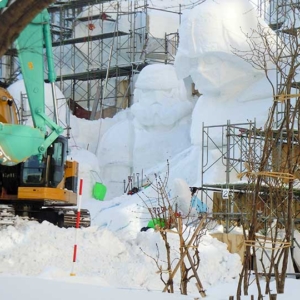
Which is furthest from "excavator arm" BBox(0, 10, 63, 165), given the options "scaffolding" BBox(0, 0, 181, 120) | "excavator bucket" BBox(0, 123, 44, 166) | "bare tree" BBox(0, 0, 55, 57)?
"scaffolding" BBox(0, 0, 181, 120)

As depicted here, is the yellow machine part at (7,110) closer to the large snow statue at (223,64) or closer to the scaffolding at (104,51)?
the large snow statue at (223,64)

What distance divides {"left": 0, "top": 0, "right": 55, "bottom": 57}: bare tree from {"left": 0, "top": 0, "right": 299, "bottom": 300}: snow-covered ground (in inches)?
140

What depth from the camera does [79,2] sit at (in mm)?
36000

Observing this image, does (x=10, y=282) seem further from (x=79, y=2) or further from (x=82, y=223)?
(x=79, y=2)

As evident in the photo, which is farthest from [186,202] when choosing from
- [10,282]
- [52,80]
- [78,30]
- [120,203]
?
[78,30]

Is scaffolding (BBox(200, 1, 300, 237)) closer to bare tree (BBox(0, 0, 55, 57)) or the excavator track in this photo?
the excavator track

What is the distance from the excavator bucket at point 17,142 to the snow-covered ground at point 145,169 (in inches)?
47.4

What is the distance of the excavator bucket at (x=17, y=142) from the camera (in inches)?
575

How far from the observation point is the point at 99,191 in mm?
28125

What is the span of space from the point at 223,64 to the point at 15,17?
19738mm

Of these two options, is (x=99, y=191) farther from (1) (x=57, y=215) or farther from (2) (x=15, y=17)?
(2) (x=15, y=17)

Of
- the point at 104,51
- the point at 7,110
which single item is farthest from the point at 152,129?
the point at 7,110

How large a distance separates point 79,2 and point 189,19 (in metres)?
12.3

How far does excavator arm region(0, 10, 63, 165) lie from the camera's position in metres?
14.6
